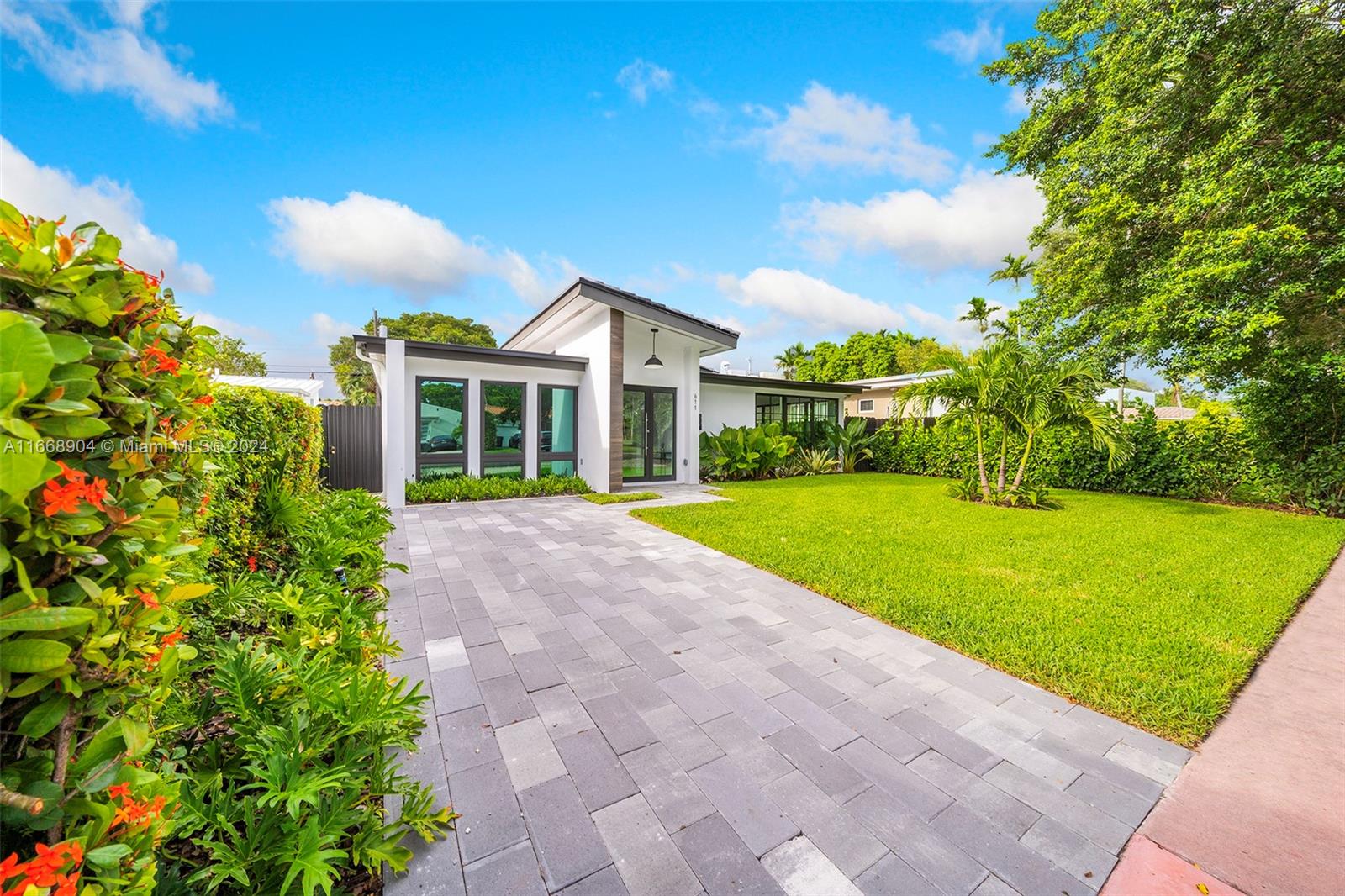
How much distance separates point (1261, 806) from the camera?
2127mm

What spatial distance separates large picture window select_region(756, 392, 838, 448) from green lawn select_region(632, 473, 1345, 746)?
6.13 metres

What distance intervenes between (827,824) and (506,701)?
1762mm

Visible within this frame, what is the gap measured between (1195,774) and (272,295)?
17.3m

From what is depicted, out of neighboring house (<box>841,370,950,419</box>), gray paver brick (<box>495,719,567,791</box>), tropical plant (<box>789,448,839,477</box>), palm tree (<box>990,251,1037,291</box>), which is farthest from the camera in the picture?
palm tree (<box>990,251,1037,291</box>)

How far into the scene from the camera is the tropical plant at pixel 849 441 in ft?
51.5

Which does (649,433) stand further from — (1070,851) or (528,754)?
(1070,851)

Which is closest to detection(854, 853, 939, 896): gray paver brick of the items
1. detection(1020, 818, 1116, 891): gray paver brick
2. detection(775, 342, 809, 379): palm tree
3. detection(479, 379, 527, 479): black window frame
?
detection(1020, 818, 1116, 891): gray paver brick

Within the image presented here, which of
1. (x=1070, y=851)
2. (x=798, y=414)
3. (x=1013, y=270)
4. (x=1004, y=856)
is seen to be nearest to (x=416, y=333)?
(x=798, y=414)

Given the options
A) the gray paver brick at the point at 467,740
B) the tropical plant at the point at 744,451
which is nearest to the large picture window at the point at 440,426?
the tropical plant at the point at 744,451

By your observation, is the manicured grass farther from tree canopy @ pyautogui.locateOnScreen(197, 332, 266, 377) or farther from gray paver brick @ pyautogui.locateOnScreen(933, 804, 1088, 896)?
tree canopy @ pyautogui.locateOnScreen(197, 332, 266, 377)

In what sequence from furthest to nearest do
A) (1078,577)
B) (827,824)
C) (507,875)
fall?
(1078,577), (827,824), (507,875)

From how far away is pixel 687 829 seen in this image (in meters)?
1.94

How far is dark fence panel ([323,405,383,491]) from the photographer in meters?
10.0

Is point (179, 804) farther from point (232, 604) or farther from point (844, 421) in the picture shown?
point (844, 421)
